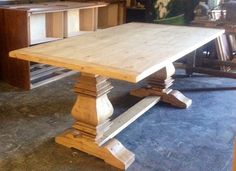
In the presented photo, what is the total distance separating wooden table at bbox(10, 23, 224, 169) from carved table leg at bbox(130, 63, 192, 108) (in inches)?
16.1

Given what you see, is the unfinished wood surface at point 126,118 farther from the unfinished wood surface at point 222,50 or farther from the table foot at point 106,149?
the unfinished wood surface at point 222,50

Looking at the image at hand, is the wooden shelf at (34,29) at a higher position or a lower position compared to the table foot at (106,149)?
higher

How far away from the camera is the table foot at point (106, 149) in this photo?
204 cm

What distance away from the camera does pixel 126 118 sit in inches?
95.8

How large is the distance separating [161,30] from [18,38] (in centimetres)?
141

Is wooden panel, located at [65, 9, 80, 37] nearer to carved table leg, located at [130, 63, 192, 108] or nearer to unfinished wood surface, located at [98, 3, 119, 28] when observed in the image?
unfinished wood surface, located at [98, 3, 119, 28]

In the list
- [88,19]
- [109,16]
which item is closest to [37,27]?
[88,19]

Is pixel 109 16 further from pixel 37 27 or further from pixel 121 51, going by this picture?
pixel 121 51

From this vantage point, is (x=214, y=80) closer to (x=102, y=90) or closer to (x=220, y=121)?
(x=220, y=121)

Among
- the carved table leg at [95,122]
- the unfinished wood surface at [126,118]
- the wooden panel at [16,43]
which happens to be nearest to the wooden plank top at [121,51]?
the carved table leg at [95,122]

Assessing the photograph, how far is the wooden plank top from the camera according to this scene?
1696 mm

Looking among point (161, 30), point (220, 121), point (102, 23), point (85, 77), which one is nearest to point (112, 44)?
point (85, 77)

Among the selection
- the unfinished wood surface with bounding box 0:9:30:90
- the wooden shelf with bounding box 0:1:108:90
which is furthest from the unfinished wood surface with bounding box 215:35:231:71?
the unfinished wood surface with bounding box 0:9:30:90

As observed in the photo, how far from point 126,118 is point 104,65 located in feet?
2.66
